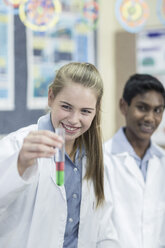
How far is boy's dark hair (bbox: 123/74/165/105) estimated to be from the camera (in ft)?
4.69

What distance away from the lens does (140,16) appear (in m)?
1.76

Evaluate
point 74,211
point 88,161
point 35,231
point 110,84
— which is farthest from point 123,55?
point 35,231

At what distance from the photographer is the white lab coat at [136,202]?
4.43ft

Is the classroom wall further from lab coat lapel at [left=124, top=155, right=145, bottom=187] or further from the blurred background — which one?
lab coat lapel at [left=124, top=155, right=145, bottom=187]

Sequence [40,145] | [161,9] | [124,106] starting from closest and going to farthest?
[40,145]
[124,106]
[161,9]

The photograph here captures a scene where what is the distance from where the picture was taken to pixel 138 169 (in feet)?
4.76

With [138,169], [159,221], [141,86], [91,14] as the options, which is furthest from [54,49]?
[159,221]

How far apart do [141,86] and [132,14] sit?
18.1 inches

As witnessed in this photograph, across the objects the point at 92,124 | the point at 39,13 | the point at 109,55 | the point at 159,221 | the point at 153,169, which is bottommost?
the point at 159,221

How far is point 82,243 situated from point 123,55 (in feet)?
3.75

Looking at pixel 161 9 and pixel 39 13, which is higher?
A: pixel 161 9

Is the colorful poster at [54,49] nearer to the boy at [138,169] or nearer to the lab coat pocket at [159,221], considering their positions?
the boy at [138,169]

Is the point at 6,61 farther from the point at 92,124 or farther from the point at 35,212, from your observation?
the point at 35,212

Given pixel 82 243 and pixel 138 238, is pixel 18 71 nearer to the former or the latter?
pixel 82 243
